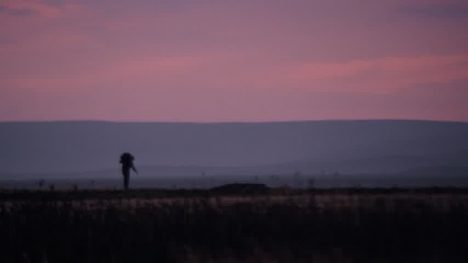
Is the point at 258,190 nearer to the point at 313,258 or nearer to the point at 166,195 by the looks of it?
the point at 166,195

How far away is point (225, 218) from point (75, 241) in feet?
14.1

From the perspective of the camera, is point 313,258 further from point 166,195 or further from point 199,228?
point 166,195

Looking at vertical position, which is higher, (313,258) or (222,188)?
(222,188)

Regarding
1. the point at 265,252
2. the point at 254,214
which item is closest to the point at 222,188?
the point at 254,214

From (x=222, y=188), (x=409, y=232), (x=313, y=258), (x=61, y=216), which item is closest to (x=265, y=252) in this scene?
(x=313, y=258)

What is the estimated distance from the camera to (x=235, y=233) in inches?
1089

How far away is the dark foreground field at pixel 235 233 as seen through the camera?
83.8ft

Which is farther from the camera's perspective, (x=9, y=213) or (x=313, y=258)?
(x=9, y=213)

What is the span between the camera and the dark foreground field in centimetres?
2553

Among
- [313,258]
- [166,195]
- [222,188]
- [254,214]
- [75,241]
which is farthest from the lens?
[222,188]

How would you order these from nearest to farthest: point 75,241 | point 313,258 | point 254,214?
point 313,258 → point 75,241 → point 254,214

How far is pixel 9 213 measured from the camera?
27969mm

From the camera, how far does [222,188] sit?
5038 centimetres

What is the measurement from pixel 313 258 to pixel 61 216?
7.50 meters
